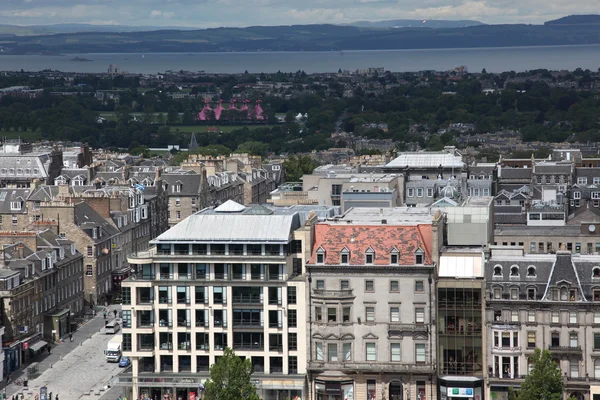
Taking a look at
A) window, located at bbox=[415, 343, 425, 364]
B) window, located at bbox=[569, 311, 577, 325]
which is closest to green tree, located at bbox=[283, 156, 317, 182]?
window, located at bbox=[415, 343, 425, 364]

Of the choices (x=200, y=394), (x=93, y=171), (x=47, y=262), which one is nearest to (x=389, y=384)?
(x=200, y=394)

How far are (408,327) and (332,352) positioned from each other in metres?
4.19

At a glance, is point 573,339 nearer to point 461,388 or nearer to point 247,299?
point 461,388

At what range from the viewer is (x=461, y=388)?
80312 mm

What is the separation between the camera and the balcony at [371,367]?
80.3m

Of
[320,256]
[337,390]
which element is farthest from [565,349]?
[320,256]

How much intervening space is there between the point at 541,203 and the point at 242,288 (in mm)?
46182

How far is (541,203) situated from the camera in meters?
124

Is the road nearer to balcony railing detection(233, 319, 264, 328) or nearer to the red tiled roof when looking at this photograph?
balcony railing detection(233, 319, 264, 328)

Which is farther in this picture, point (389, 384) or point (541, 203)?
point (541, 203)

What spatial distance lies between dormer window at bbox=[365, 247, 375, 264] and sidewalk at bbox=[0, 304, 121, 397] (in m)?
21.4

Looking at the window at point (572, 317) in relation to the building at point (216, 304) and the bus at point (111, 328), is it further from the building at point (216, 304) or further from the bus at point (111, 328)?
the bus at point (111, 328)

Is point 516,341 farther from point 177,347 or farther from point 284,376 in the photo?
point 177,347

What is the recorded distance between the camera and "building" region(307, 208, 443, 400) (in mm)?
80625
